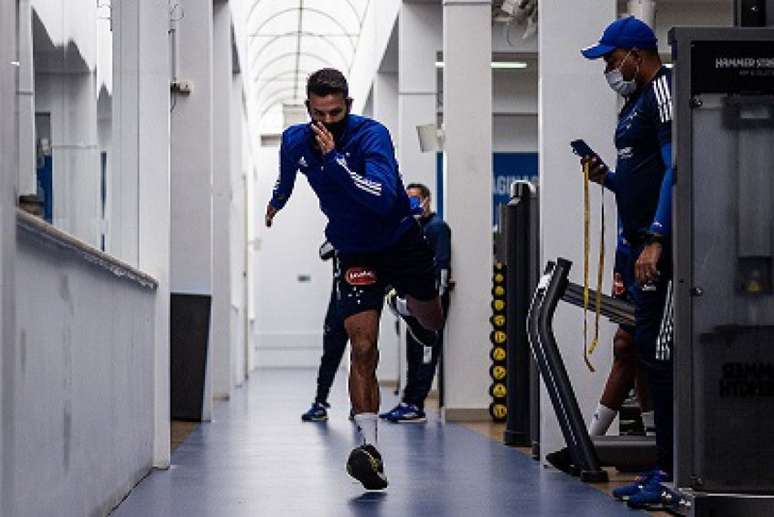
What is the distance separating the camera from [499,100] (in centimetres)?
2325

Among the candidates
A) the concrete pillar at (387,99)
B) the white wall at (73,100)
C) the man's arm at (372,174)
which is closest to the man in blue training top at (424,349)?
the man's arm at (372,174)

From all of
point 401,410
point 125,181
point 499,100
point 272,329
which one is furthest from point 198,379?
point 272,329

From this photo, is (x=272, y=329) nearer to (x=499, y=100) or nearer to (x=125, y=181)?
(x=499, y=100)

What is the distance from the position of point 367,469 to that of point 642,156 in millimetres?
1616

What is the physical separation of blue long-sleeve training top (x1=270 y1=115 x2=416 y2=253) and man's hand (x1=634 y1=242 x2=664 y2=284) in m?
1.17

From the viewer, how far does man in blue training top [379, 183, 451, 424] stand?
38.8 feet

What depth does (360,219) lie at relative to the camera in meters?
6.77

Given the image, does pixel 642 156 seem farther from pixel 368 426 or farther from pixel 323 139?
pixel 368 426

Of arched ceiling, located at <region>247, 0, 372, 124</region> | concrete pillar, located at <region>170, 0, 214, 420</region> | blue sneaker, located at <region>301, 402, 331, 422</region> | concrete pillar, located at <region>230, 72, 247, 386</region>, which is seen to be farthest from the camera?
arched ceiling, located at <region>247, 0, 372, 124</region>

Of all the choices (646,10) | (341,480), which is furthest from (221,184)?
(341,480)

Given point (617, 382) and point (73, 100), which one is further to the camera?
point (617, 382)

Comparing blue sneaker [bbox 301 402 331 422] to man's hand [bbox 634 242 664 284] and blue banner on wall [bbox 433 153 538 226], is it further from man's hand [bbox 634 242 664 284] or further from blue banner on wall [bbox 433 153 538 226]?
blue banner on wall [bbox 433 153 538 226]

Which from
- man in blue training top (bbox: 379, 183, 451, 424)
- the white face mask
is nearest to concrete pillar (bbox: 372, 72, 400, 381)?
man in blue training top (bbox: 379, 183, 451, 424)

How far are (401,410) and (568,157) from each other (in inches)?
189
